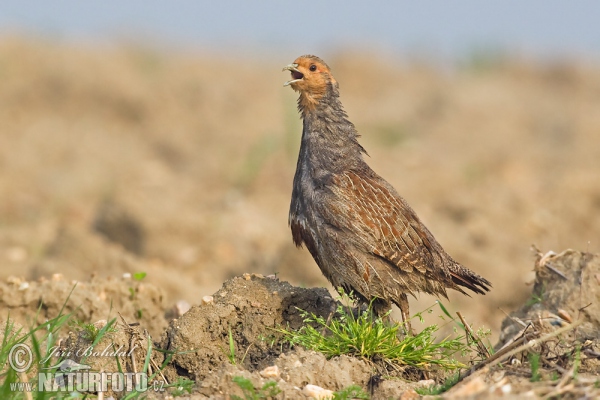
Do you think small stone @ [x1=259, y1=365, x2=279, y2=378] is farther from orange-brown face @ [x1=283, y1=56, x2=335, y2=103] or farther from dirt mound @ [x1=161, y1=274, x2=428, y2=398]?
orange-brown face @ [x1=283, y1=56, x2=335, y2=103]

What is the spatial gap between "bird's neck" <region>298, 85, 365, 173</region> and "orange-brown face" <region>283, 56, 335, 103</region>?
0.05 meters

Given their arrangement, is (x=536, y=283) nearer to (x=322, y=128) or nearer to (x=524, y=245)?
(x=322, y=128)

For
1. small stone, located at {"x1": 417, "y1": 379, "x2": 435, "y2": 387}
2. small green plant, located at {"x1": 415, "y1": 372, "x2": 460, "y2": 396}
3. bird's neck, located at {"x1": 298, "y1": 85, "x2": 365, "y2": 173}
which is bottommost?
small green plant, located at {"x1": 415, "y1": 372, "x2": 460, "y2": 396}

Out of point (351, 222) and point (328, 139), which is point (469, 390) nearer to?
point (351, 222)

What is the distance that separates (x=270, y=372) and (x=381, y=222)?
1392 mm

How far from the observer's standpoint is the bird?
5523 mm

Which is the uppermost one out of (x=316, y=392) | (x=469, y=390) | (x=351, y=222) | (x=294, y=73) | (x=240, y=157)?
(x=240, y=157)

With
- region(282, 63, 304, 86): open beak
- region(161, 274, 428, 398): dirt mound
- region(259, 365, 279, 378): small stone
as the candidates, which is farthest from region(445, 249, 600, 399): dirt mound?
region(282, 63, 304, 86): open beak

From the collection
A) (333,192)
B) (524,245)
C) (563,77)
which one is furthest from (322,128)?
(563,77)

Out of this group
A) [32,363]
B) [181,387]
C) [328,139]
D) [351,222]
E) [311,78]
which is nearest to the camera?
[181,387]

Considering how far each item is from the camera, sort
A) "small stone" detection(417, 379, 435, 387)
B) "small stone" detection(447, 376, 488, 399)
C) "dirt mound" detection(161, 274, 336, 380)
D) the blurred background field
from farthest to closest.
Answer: the blurred background field < "dirt mound" detection(161, 274, 336, 380) < "small stone" detection(417, 379, 435, 387) < "small stone" detection(447, 376, 488, 399)

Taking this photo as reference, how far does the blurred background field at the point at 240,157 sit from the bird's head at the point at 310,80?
262 cm

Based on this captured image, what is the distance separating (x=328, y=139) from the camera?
590 cm

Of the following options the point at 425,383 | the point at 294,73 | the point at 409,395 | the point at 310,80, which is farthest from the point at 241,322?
the point at 294,73
